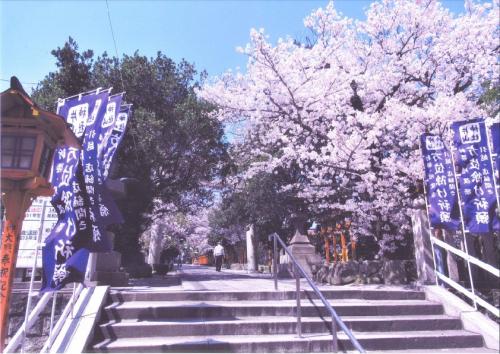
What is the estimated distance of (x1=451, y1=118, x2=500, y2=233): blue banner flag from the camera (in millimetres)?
5773

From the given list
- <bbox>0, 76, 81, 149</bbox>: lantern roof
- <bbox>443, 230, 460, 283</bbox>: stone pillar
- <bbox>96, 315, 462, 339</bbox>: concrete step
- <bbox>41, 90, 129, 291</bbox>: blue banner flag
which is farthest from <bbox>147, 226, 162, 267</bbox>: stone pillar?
<bbox>0, 76, 81, 149</bbox>: lantern roof

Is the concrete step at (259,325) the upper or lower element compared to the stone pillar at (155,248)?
lower

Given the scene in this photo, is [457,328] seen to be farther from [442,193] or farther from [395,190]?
[395,190]

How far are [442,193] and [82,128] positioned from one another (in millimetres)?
6640

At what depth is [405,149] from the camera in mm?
10695

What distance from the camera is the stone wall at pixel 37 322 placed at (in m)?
5.79

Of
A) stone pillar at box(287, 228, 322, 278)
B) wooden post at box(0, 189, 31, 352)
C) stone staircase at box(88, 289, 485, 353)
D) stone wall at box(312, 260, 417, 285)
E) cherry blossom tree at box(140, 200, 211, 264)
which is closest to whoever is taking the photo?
wooden post at box(0, 189, 31, 352)

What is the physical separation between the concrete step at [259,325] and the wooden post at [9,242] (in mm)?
2046

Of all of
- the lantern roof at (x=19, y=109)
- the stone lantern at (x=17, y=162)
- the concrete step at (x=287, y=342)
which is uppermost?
the lantern roof at (x=19, y=109)

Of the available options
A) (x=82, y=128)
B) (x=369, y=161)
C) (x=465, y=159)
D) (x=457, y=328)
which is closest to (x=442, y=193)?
(x=465, y=159)

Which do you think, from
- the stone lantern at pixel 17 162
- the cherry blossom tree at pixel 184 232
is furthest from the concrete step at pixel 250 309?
the cherry blossom tree at pixel 184 232

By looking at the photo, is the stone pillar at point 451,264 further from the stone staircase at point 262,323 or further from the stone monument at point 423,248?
the stone staircase at point 262,323

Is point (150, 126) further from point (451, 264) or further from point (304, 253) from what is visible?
point (451, 264)

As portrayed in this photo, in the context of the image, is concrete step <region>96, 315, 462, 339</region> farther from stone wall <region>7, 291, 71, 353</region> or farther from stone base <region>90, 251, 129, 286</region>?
stone base <region>90, 251, 129, 286</region>
